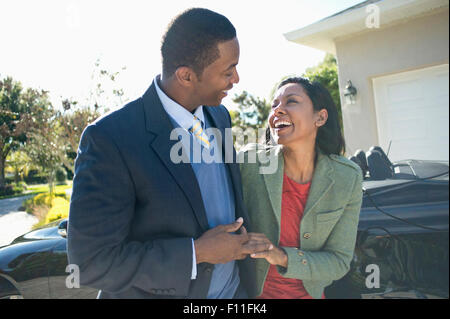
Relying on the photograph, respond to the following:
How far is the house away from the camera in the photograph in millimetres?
3393

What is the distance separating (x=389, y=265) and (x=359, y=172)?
18.0 inches

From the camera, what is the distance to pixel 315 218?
147 centimetres

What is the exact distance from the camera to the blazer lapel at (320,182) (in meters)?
1.49

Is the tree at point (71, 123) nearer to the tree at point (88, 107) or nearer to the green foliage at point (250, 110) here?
the tree at point (88, 107)

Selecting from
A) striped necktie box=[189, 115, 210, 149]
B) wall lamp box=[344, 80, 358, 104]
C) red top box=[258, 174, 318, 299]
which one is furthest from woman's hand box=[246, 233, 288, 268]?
→ wall lamp box=[344, 80, 358, 104]

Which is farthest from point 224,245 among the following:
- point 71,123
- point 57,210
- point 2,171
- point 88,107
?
point 88,107

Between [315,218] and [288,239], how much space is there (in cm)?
16

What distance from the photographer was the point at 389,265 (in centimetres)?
155

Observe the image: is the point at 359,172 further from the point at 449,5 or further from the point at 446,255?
the point at 449,5

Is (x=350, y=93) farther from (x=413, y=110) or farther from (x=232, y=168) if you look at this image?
(x=232, y=168)

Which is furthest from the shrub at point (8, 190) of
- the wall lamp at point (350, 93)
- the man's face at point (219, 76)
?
the wall lamp at point (350, 93)

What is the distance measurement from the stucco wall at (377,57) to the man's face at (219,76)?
2813mm
